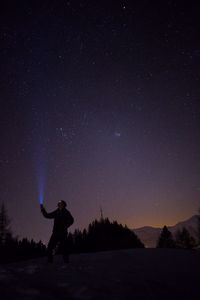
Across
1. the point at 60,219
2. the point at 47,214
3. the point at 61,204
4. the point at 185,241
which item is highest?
the point at 61,204

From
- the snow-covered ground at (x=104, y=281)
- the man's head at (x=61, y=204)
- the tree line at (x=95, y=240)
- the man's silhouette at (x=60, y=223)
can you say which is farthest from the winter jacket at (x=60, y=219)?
the tree line at (x=95, y=240)

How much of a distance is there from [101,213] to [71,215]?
96.3m

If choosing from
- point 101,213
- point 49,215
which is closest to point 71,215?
point 49,215

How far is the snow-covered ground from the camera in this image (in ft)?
13.9

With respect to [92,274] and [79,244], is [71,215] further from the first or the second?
[79,244]

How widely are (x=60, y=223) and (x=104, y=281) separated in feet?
10.2

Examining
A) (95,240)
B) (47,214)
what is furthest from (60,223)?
(95,240)

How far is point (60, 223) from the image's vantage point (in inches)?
309

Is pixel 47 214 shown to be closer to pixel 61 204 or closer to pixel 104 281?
pixel 61 204

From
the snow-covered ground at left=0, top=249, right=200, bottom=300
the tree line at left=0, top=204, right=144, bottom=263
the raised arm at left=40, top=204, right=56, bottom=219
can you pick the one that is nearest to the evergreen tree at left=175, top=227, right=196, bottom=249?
the tree line at left=0, top=204, right=144, bottom=263

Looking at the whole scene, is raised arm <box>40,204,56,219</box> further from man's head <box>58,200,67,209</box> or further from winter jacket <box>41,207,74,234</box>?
man's head <box>58,200,67,209</box>

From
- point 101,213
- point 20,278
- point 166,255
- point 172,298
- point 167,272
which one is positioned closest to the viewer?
point 172,298

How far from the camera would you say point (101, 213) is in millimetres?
101375

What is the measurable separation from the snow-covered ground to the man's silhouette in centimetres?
114
